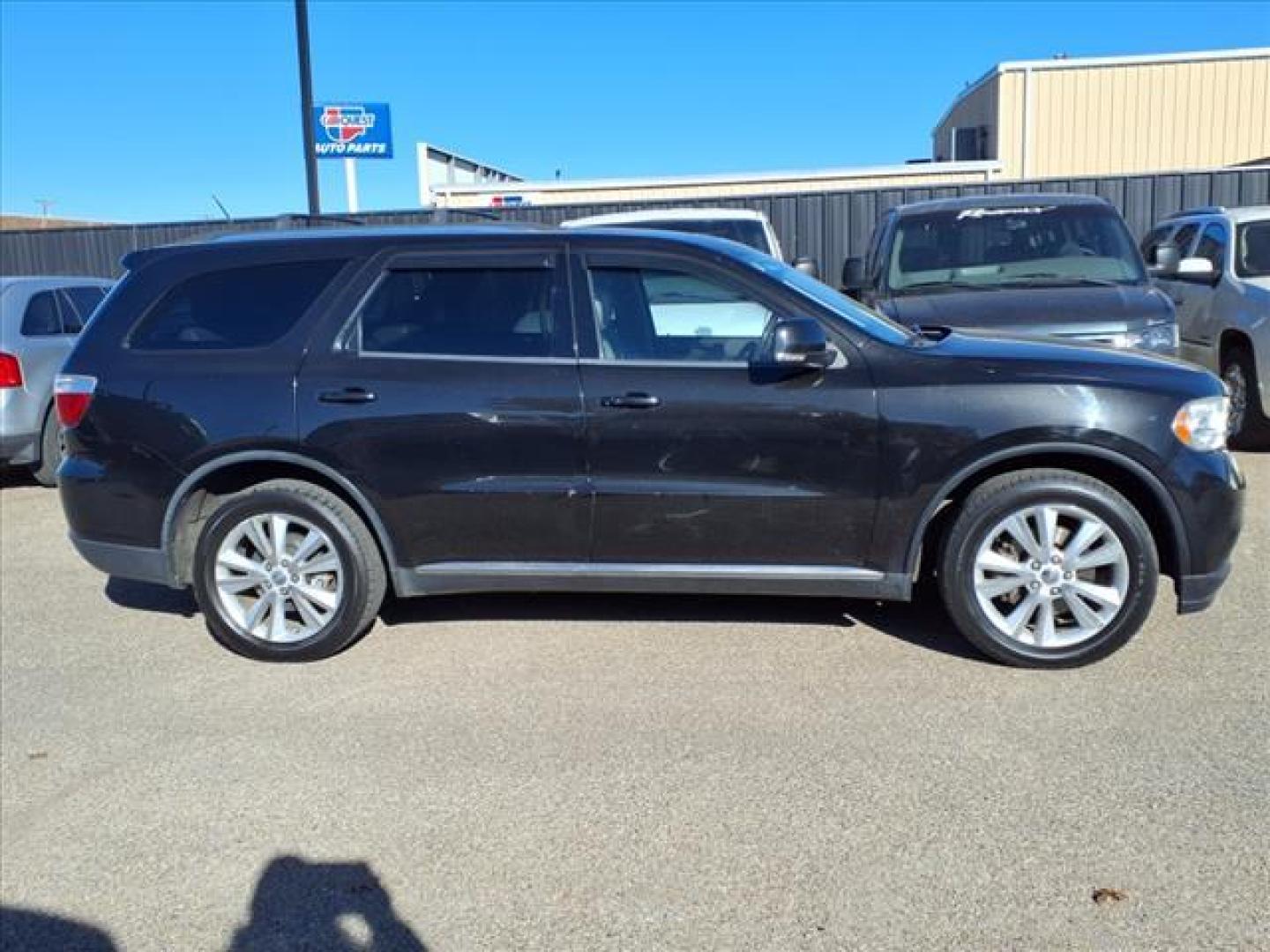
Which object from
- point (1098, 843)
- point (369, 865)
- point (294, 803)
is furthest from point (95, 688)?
point (1098, 843)

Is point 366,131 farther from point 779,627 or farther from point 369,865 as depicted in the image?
point 369,865

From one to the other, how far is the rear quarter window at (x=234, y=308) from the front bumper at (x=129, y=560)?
888 mm

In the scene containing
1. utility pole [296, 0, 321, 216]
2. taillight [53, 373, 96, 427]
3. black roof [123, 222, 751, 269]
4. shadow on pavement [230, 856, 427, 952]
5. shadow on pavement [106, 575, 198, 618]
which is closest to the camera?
shadow on pavement [230, 856, 427, 952]

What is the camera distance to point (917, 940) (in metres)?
2.62

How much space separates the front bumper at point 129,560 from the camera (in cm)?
468

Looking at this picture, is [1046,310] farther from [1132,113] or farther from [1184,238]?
[1132,113]

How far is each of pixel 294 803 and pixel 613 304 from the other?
7.45 ft

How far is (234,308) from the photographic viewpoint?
4.64 metres

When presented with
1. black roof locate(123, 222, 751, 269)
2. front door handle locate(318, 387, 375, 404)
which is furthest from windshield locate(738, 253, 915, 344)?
front door handle locate(318, 387, 375, 404)

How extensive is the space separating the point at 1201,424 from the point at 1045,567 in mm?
804

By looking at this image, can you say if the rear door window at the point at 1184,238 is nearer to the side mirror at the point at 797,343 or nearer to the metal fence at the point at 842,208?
the metal fence at the point at 842,208

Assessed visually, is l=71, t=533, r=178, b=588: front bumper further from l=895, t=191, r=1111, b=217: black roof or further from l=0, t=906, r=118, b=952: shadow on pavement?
l=895, t=191, r=1111, b=217: black roof

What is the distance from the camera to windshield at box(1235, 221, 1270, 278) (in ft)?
28.1

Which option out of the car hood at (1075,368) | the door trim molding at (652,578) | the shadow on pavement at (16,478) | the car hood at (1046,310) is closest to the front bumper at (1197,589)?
the car hood at (1075,368)
